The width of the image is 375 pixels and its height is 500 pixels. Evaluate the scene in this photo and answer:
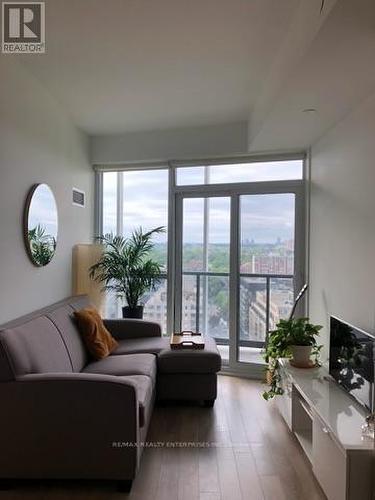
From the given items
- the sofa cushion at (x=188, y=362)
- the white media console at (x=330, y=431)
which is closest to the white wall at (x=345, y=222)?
the white media console at (x=330, y=431)

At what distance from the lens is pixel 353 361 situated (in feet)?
7.23

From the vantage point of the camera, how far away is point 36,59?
2.63 meters

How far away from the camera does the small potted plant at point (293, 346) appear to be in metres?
2.74

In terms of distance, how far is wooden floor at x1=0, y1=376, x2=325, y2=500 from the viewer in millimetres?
1996

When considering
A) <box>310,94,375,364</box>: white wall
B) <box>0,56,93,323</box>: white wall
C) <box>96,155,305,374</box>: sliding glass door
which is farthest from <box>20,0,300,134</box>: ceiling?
<box>310,94,375,364</box>: white wall

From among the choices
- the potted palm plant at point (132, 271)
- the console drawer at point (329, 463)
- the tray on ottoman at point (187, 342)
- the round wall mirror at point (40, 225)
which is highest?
the round wall mirror at point (40, 225)

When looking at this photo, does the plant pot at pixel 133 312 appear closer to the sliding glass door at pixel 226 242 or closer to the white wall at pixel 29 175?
the sliding glass door at pixel 226 242

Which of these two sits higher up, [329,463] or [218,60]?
[218,60]

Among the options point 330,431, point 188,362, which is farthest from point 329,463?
point 188,362

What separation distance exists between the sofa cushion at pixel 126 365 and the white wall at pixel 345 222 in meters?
1.58

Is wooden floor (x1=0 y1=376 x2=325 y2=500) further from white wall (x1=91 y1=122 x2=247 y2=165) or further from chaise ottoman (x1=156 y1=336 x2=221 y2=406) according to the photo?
white wall (x1=91 y1=122 x2=247 y2=165)

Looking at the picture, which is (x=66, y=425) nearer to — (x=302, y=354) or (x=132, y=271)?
(x=302, y=354)

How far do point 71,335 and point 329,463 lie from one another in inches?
77.5

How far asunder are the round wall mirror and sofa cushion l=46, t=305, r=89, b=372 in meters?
0.49
